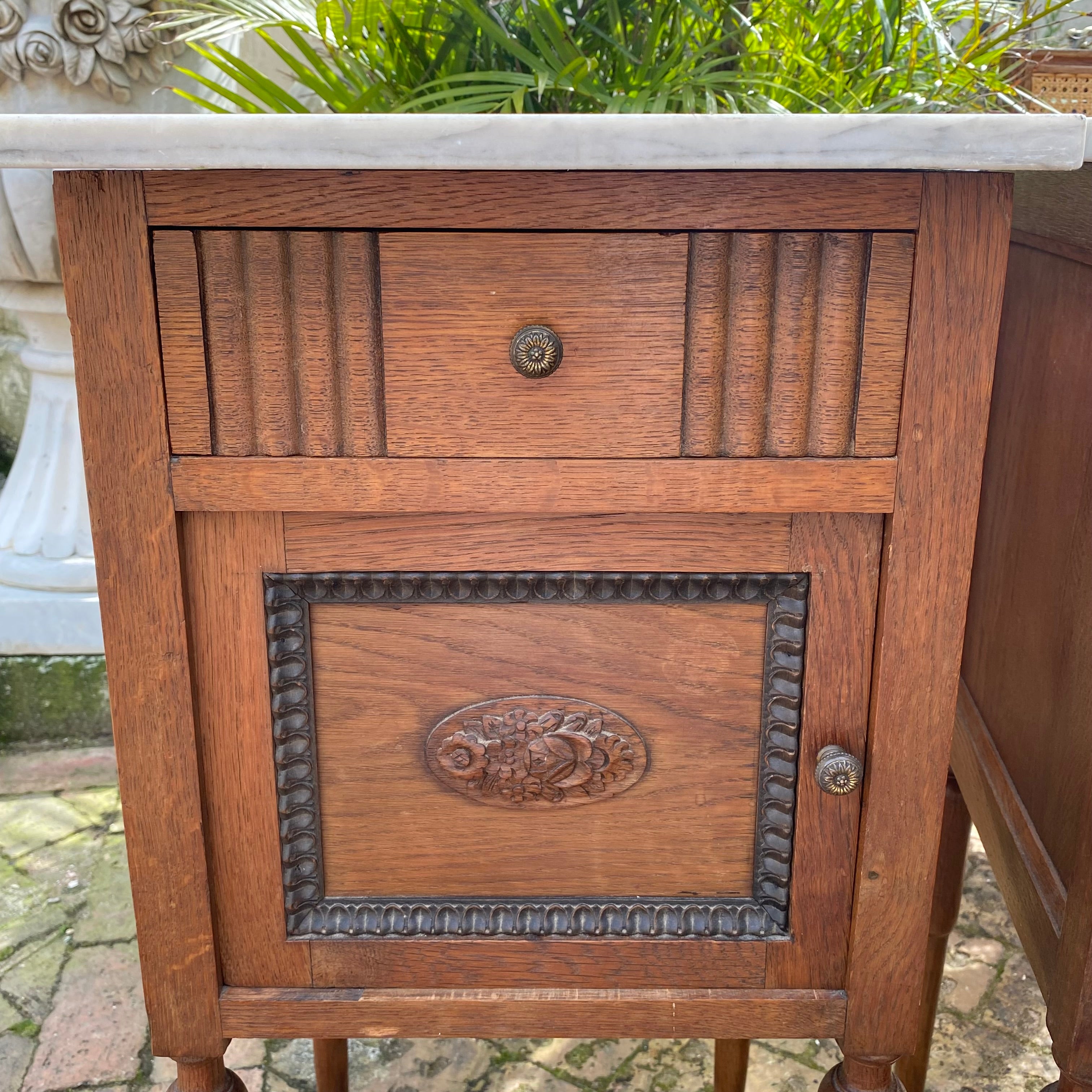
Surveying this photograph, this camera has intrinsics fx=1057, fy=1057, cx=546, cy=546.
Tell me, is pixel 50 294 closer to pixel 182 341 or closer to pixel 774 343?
pixel 182 341

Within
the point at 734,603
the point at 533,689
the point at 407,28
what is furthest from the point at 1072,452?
the point at 407,28

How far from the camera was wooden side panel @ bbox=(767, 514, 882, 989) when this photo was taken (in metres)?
0.61

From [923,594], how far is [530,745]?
248 millimetres

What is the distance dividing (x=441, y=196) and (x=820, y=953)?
1.69 ft

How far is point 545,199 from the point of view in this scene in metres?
0.54

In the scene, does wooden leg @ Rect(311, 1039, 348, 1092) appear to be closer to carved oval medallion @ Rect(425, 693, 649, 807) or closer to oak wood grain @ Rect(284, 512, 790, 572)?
carved oval medallion @ Rect(425, 693, 649, 807)

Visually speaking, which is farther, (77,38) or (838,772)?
(77,38)

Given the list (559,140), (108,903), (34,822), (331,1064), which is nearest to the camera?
(559,140)

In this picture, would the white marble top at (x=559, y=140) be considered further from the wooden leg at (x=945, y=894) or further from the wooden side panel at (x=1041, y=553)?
the wooden leg at (x=945, y=894)

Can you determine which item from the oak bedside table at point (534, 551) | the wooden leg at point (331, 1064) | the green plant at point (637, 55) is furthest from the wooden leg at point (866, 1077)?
the green plant at point (637, 55)

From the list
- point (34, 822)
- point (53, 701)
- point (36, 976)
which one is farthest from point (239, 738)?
point (53, 701)

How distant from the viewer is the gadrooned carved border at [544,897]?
0.62 metres

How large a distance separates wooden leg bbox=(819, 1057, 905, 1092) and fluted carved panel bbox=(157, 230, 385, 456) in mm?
511

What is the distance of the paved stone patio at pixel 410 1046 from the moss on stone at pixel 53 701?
1.08ft
